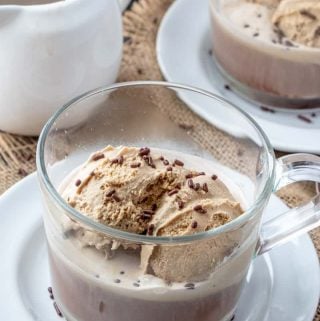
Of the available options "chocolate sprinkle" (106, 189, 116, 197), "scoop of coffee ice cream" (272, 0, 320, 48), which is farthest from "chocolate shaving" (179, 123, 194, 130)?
"chocolate sprinkle" (106, 189, 116, 197)

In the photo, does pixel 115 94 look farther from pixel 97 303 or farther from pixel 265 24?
pixel 265 24

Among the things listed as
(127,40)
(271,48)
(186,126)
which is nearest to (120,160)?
(186,126)

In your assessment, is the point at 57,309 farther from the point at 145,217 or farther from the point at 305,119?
the point at 305,119

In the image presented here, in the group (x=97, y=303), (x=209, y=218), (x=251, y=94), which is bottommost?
(x=251, y=94)

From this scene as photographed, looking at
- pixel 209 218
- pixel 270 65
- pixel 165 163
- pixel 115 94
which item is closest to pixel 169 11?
pixel 270 65

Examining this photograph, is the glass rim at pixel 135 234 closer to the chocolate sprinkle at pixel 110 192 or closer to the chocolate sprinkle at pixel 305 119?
the chocolate sprinkle at pixel 110 192

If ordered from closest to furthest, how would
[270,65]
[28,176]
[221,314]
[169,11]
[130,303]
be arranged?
[130,303] → [221,314] → [28,176] → [270,65] → [169,11]

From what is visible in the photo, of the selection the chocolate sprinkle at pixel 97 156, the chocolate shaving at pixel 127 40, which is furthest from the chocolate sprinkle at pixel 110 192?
the chocolate shaving at pixel 127 40
